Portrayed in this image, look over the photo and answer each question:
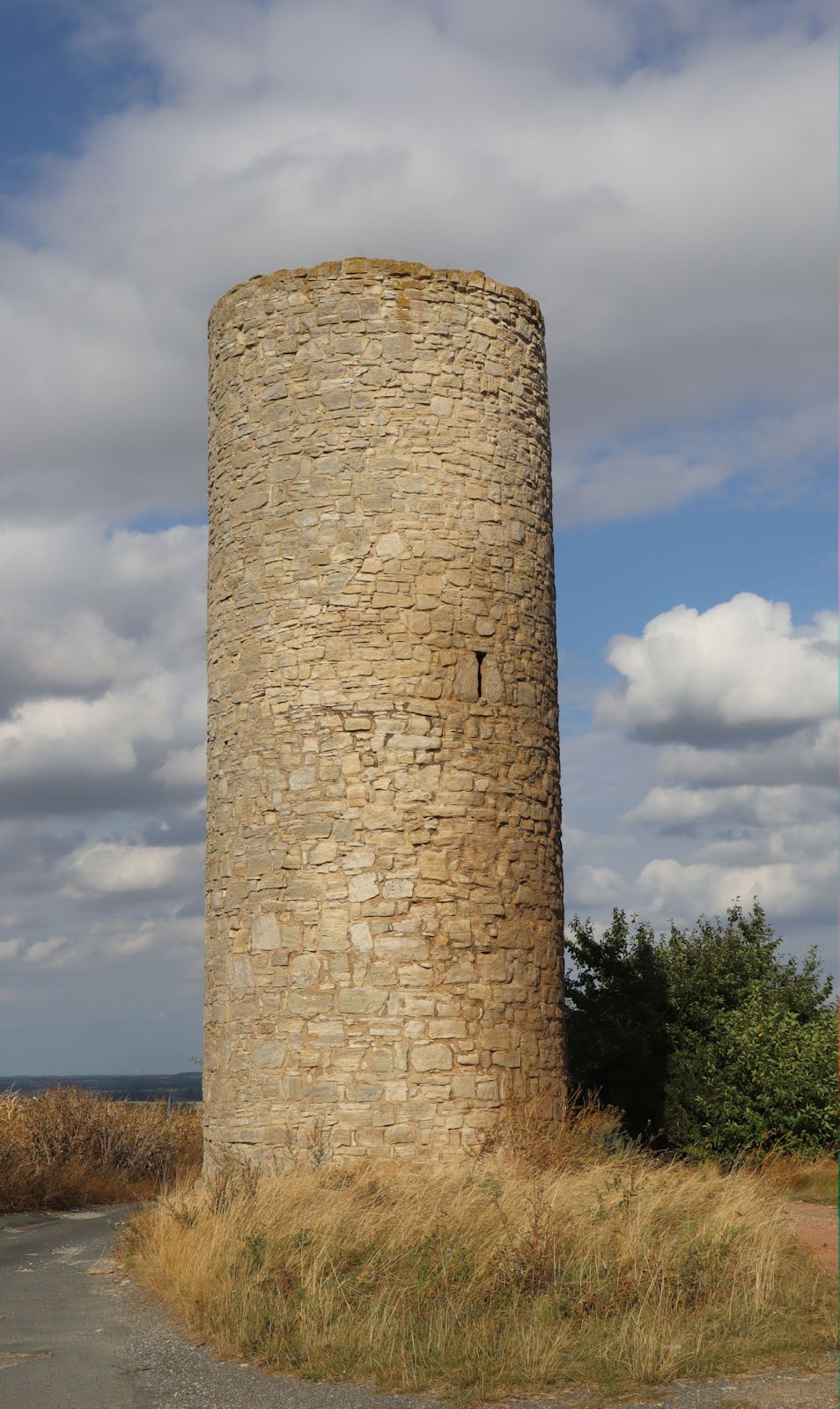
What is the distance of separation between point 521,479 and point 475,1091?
545 cm

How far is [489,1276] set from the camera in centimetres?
801

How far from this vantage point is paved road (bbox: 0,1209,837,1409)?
21.4 ft

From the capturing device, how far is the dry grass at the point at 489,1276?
23.1ft

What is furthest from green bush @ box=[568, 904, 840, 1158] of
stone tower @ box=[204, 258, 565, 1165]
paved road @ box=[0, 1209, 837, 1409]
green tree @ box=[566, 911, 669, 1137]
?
paved road @ box=[0, 1209, 837, 1409]

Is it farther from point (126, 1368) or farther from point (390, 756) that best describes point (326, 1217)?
point (390, 756)

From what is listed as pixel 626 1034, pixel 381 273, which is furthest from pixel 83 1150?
pixel 381 273

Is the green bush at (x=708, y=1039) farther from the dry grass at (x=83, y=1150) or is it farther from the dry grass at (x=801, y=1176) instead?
the dry grass at (x=83, y=1150)

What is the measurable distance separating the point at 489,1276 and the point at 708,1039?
7744mm

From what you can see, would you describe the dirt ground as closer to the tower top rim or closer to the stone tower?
the stone tower

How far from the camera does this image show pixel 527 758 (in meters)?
11.6

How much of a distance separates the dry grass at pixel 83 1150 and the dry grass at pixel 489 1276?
426cm

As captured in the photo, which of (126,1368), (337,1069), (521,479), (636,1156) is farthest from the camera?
(521,479)

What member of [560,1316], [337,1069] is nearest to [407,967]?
[337,1069]

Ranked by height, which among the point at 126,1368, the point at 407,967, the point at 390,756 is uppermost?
the point at 390,756
